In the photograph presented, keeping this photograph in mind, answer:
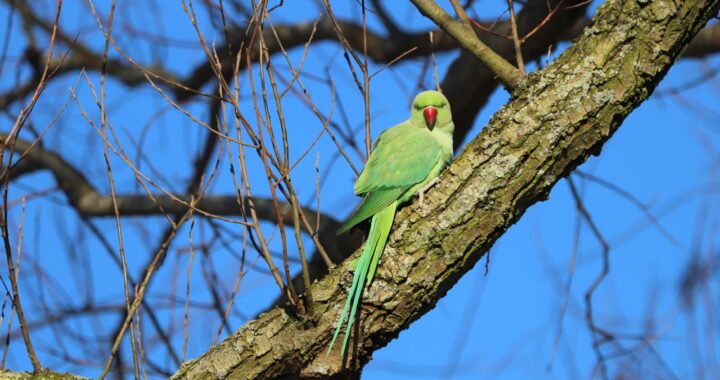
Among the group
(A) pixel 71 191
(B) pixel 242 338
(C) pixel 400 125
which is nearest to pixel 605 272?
(C) pixel 400 125

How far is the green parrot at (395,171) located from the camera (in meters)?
2.51

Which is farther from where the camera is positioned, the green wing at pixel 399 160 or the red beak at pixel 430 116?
the red beak at pixel 430 116

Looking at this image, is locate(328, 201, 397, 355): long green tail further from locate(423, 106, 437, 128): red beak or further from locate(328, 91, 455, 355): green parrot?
locate(423, 106, 437, 128): red beak

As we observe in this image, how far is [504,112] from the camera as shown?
8.44 feet

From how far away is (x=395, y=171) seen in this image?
296 centimetres

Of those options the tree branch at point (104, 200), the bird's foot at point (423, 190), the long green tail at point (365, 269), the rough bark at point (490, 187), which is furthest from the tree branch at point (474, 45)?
the tree branch at point (104, 200)

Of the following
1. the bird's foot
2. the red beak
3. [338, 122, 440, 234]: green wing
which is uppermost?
the red beak

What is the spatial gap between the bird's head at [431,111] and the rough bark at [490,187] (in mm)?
929

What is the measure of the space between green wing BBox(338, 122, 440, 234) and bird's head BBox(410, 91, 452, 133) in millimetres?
81

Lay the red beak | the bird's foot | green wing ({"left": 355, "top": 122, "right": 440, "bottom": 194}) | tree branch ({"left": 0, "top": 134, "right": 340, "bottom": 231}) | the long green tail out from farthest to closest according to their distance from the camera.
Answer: tree branch ({"left": 0, "top": 134, "right": 340, "bottom": 231}) < the red beak < green wing ({"left": 355, "top": 122, "right": 440, "bottom": 194}) < the bird's foot < the long green tail

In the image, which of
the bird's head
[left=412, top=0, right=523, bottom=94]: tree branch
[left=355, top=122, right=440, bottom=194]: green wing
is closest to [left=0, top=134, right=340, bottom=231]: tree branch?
the bird's head

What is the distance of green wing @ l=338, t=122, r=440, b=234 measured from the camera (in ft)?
9.42

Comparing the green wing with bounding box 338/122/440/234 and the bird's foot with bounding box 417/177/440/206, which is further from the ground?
the green wing with bounding box 338/122/440/234

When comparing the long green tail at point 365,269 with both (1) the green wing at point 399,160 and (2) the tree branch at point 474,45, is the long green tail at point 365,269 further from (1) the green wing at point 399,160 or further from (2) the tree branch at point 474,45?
(2) the tree branch at point 474,45
